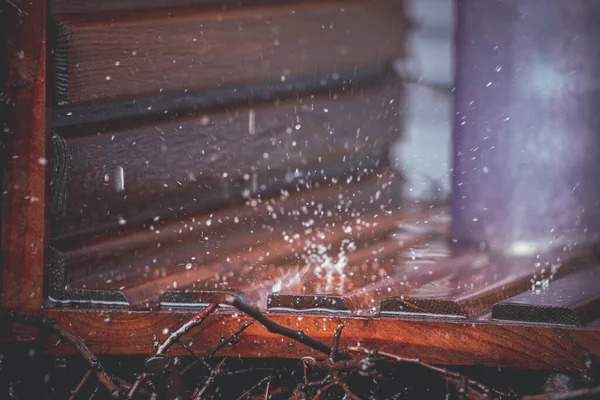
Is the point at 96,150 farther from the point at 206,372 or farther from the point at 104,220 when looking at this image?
the point at 206,372

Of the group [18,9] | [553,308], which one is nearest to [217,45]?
[18,9]

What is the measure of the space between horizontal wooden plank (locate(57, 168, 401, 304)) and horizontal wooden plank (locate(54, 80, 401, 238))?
0.17ft

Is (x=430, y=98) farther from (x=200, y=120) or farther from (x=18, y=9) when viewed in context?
(x=18, y=9)

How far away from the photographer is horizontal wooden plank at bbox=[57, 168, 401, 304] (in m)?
1.50

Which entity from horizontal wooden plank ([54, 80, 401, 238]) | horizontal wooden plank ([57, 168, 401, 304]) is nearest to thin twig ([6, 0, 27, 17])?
horizontal wooden plank ([54, 80, 401, 238])

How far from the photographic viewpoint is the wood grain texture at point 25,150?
1.18m

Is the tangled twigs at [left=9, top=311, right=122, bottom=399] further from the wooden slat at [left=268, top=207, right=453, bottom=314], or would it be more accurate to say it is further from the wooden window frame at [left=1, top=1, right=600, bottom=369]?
the wooden slat at [left=268, top=207, right=453, bottom=314]

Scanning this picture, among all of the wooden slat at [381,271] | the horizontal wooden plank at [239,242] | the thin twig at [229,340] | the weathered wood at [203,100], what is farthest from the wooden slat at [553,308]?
the weathered wood at [203,100]

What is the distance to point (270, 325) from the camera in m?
0.83

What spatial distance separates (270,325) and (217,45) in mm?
1222

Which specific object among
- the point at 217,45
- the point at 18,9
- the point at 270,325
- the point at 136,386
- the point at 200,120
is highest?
the point at 217,45

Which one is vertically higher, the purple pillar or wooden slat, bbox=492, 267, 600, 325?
the purple pillar

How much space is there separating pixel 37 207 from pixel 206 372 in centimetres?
58

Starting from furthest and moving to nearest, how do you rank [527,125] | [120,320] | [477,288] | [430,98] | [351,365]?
[430,98] < [527,125] < [477,288] < [120,320] < [351,365]
